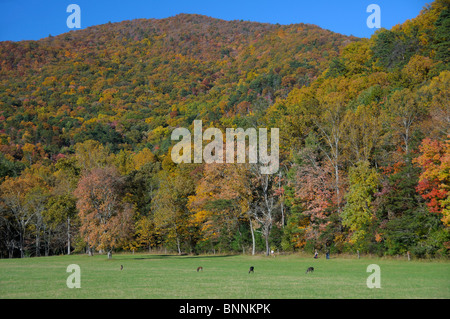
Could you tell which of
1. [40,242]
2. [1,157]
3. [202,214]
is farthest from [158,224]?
[1,157]

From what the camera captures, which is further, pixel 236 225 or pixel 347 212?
pixel 236 225

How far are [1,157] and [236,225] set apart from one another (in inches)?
2886

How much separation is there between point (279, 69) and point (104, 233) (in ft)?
350

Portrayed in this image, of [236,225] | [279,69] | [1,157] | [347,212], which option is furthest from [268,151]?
[279,69]

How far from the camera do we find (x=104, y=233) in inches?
2178

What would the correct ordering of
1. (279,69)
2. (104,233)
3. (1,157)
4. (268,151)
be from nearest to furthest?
(104,233) < (268,151) < (1,157) < (279,69)

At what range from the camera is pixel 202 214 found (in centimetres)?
6919
